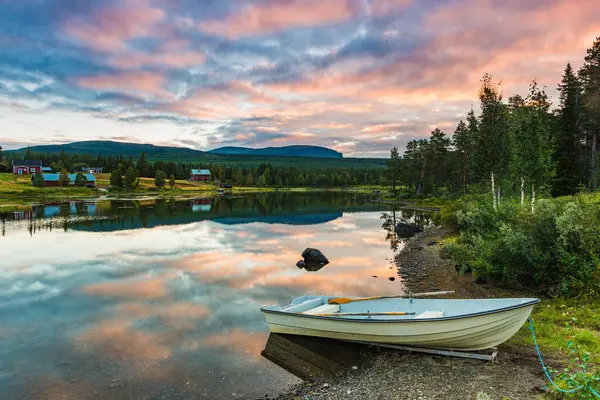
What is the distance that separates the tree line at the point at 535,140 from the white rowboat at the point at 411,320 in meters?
18.7

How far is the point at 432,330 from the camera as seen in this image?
44.2 ft

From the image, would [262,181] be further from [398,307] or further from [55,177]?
[398,307]

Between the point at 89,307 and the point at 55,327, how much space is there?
3.03m

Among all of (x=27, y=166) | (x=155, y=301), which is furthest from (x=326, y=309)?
(x=27, y=166)

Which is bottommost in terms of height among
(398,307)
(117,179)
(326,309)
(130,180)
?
(326,309)

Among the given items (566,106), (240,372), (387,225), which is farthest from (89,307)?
(566,106)

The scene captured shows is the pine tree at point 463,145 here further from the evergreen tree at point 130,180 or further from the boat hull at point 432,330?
the evergreen tree at point 130,180

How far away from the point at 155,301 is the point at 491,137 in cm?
2925

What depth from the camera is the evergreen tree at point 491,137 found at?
109ft

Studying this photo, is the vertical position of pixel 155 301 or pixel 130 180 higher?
pixel 130 180

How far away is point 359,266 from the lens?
106ft

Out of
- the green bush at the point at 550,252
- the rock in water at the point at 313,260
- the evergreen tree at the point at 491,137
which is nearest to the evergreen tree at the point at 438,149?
the evergreen tree at the point at 491,137

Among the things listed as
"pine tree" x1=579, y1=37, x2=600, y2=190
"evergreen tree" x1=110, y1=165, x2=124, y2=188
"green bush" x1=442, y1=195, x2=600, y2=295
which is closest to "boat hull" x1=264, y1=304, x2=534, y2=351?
"green bush" x1=442, y1=195, x2=600, y2=295

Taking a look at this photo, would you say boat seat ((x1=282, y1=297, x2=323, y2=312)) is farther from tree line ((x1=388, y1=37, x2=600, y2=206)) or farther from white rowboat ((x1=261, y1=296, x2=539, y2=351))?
tree line ((x1=388, y1=37, x2=600, y2=206))
